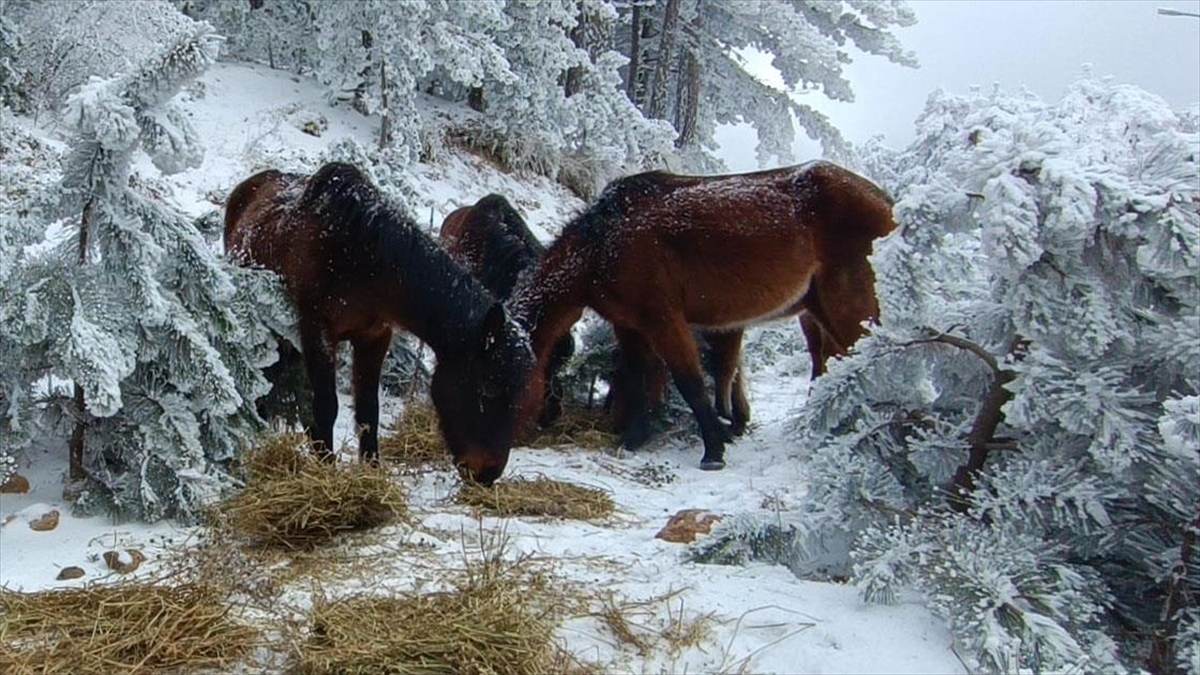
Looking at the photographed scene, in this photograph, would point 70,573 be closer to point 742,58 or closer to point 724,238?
point 724,238

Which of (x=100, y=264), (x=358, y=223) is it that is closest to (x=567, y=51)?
(x=358, y=223)

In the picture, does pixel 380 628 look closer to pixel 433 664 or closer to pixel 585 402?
pixel 433 664

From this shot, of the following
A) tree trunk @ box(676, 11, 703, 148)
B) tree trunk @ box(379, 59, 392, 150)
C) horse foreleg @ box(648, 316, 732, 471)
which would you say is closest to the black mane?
horse foreleg @ box(648, 316, 732, 471)

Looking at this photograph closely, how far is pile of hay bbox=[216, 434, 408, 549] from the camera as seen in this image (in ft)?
12.3

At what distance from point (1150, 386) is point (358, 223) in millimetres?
3715

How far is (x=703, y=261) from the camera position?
601 centimetres

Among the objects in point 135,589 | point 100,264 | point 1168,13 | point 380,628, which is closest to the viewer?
point 1168,13

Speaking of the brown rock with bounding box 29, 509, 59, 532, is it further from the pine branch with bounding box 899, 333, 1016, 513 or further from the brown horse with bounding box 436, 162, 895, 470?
the pine branch with bounding box 899, 333, 1016, 513

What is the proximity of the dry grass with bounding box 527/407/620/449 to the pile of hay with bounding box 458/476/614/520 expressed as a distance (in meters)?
1.45

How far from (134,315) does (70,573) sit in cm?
119

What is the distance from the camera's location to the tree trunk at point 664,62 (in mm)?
17500

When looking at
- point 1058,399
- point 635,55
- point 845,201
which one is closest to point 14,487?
point 1058,399

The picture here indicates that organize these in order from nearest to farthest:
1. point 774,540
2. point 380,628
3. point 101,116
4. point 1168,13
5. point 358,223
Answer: point 1168,13, point 380,628, point 774,540, point 101,116, point 358,223

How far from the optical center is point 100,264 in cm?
416
